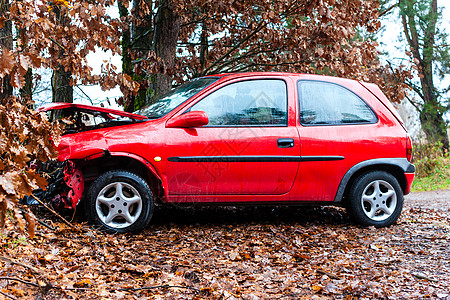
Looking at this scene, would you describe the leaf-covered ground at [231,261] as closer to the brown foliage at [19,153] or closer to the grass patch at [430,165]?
the brown foliage at [19,153]

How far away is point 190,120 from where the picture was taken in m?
5.12

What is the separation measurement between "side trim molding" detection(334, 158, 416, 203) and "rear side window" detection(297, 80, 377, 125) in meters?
0.52

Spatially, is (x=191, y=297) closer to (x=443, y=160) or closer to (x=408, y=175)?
(x=408, y=175)

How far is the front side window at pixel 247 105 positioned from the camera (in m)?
5.39

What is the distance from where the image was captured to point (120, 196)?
5.01 meters

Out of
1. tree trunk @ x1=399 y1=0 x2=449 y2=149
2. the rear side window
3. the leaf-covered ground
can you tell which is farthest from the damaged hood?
tree trunk @ x1=399 y1=0 x2=449 y2=149

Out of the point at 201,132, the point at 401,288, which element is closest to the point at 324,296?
the point at 401,288

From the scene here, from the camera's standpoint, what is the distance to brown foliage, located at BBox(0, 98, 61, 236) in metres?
2.43

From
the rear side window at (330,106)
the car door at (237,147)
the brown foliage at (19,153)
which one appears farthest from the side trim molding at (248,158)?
the brown foliage at (19,153)

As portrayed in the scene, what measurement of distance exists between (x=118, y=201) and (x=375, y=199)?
3148mm

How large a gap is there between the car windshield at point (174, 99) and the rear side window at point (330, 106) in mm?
1159

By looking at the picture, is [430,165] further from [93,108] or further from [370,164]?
[93,108]

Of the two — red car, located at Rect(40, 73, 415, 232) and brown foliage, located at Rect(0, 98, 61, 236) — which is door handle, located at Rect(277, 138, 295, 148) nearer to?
red car, located at Rect(40, 73, 415, 232)

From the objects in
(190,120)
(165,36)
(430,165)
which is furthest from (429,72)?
(190,120)
